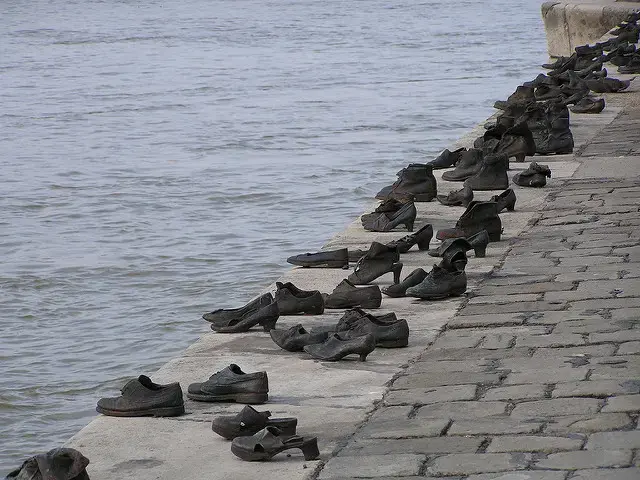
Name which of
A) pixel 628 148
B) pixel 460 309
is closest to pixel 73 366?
pixel 460 309

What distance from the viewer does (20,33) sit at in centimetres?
Answer: 3947

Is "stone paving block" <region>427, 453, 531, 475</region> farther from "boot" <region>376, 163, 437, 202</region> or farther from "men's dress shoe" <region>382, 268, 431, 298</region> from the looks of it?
"boot" <region>376, 163, 437, 202</region>

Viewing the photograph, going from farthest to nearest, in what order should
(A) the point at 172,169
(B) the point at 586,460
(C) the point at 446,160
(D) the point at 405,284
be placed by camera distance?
1. (A) the point at 172,169
2. (C) the point at 446,160
3. (D) the point at 405,284
4. (B) the point at 586,460

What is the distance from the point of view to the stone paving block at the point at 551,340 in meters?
5.34

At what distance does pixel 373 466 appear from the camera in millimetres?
4141

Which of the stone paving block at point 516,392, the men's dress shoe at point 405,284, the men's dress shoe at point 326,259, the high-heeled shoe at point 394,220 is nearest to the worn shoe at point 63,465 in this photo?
the stone paving block at point 516,392

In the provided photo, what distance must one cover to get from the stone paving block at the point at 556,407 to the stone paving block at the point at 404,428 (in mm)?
256

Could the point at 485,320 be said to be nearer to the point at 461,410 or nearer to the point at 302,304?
the point at 302,304

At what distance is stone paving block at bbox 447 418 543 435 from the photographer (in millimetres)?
4363

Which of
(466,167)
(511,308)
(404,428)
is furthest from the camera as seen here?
(466,167)

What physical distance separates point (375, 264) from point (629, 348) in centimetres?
181

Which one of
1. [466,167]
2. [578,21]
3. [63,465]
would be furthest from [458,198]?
[578,21]

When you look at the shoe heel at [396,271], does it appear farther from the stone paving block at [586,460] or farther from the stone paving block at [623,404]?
the stone paving block at [586,460]

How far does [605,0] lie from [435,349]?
19.0 meters
